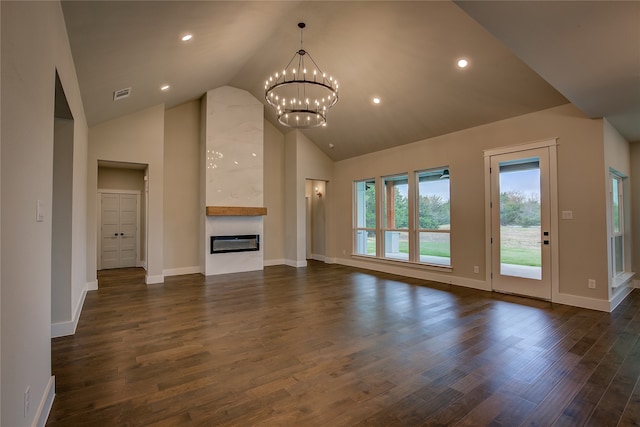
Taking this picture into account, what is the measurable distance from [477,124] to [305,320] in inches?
179

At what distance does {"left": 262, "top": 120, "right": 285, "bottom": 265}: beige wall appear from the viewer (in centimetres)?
855

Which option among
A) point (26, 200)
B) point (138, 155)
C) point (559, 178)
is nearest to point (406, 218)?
point (559, 178)

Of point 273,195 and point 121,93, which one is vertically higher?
point 121,93

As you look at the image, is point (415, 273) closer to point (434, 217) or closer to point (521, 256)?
point (434, 217)

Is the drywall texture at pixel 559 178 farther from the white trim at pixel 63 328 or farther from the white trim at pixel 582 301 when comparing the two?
the white trim at pixel 63 328

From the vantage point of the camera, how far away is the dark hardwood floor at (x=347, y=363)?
2.06 metres

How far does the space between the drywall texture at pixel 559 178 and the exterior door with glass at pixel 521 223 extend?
0.20 meters

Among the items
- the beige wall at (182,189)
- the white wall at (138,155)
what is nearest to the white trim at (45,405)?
the white wall at (138,155)

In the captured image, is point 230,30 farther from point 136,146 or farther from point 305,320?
point 305,320

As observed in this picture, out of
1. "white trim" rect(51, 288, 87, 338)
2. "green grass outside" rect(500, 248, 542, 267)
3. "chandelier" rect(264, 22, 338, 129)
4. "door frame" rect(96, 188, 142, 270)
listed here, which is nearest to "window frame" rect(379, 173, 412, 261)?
"green grass outside" rect(500, 248, 542, 267)

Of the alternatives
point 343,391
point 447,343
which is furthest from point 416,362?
point 343,391

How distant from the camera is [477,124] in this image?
5.61 metres

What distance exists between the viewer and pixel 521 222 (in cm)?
510

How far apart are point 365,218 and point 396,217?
1075 millimetres
